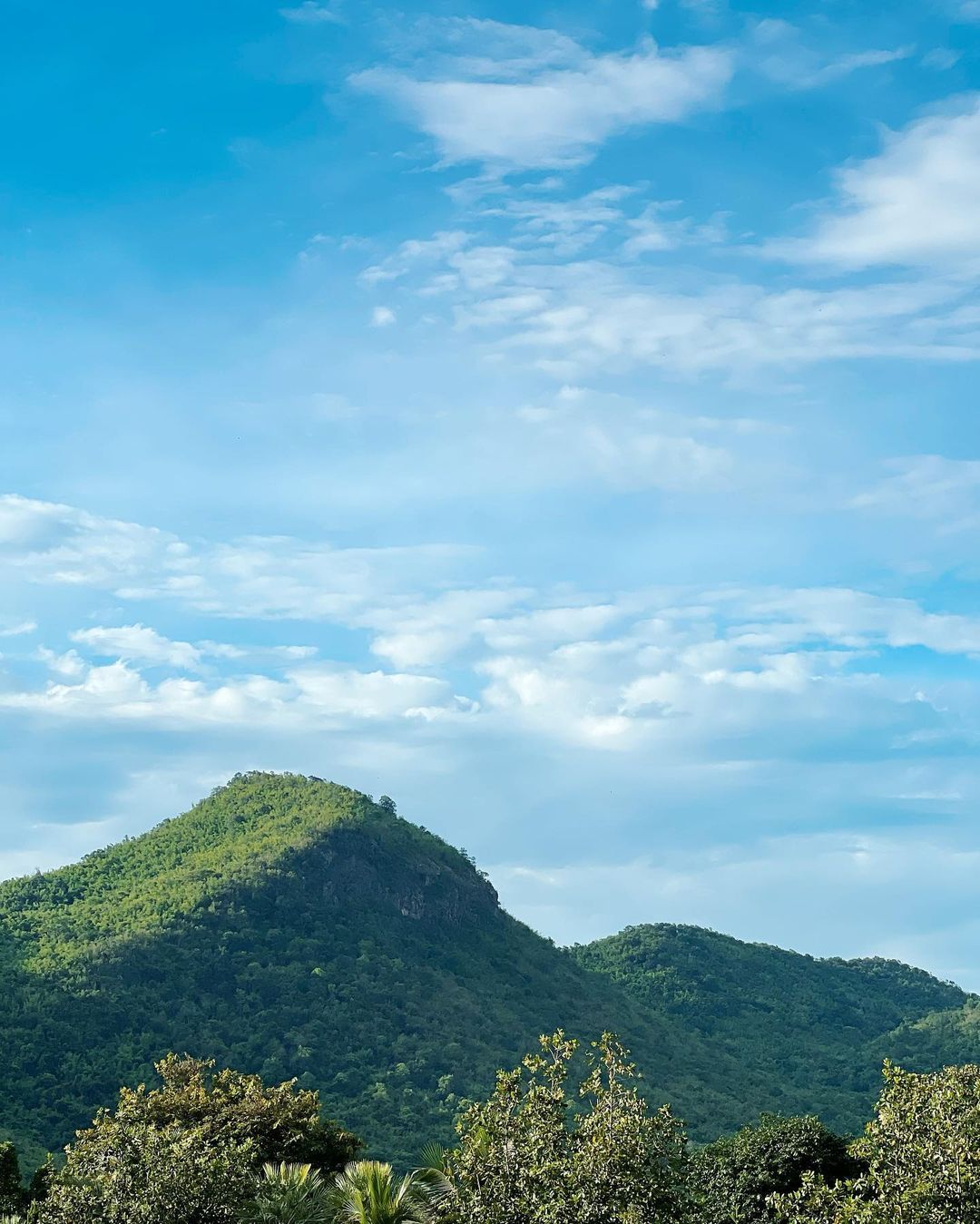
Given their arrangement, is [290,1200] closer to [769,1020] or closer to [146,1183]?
[146,1183]

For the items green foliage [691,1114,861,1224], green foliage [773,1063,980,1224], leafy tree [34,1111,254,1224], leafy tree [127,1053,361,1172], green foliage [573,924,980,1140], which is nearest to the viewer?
green foliage [773,1063,980,1224]

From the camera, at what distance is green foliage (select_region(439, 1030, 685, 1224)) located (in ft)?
73.8

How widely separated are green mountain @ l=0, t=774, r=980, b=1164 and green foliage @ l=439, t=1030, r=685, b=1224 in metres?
44.9

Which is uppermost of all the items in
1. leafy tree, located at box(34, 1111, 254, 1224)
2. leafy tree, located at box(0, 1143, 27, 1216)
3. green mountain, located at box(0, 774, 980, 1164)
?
green mountain, located at box(0, 774, 980, 1164)

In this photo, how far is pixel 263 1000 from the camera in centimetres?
9900

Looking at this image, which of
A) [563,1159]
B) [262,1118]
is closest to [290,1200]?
[563,1159]

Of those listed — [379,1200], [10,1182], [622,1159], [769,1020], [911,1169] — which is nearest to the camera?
[622,1159]

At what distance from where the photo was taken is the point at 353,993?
10338 centimetres

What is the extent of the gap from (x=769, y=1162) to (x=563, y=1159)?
1810 centimetres

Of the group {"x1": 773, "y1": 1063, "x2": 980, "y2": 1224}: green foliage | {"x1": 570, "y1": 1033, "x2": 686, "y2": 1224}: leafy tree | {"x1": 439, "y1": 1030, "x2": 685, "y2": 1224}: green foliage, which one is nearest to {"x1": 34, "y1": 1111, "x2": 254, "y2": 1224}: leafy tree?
{"x1": 439, "y1": 1030, "x2": 685, "y2": 1224}: green foliage

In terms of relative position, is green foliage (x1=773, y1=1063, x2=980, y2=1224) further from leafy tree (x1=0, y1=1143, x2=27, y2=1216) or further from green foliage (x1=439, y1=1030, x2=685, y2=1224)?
leafy tree (x1=0, y1=1143, x2=27, y2=1216)

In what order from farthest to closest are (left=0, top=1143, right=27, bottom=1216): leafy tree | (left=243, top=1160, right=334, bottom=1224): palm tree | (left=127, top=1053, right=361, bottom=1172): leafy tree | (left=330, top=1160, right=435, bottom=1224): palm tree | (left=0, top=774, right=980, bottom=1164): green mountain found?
(left=0, top=774, right=980, bottom=1164): green mountain → (left=127, top=1053, right=361, bottom=1172): leafy tree → (left=0, top=1143, right=27, bottom=1216): leafy tree → (left=243, top=1160, right=334, bottom=1224): palm tree → (left=330, top=1160, right=435, bottom=1224): palm tree

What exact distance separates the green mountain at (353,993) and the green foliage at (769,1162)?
3620 cm

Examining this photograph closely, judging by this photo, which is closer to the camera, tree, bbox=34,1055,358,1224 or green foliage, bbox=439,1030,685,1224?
green foliage, bbox=439,1030,685,1224
